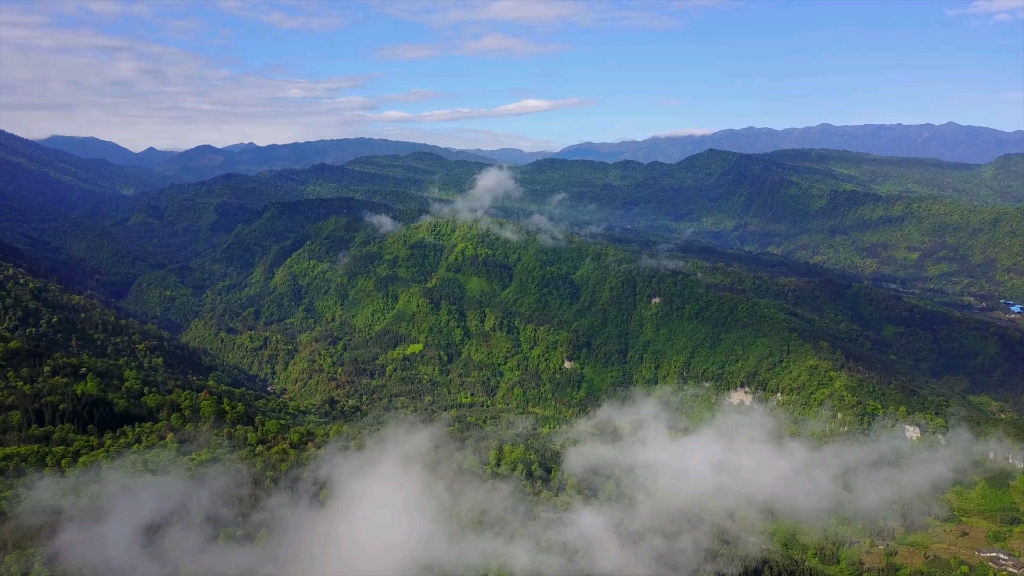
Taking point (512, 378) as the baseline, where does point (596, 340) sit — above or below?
above

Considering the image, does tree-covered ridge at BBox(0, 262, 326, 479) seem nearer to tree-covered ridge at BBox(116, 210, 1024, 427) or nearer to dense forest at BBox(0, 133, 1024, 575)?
dense forest at BBox(0, 133, 1024, 575)

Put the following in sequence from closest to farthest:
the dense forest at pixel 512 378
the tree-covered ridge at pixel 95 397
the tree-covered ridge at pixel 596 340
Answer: the tree-covered ridge at pixel 95 397, the dense forest at pixel 512 378, the tree-covered ridge at pixel 596 340

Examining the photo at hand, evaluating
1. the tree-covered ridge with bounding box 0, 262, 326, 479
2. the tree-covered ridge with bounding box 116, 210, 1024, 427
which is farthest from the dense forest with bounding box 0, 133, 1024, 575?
the tree-covered ridge with bounding box 116, 210, 1024, 427

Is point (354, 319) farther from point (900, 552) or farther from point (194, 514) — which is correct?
point (900, 552)

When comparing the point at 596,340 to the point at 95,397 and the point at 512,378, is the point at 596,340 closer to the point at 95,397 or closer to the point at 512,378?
the point at 512,378

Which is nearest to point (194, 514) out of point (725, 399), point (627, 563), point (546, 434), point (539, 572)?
point (539, 572)

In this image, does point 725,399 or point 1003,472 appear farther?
point 725,399

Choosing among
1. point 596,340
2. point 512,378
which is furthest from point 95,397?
point 596,340

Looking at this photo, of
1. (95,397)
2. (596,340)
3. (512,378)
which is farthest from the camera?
(596,340)

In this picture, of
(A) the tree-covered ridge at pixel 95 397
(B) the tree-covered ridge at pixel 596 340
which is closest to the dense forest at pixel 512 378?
(A) the tree-covered ridge at pixel 95 397

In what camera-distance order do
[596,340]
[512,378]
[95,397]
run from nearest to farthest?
[95,397], [512,378], [596,340]

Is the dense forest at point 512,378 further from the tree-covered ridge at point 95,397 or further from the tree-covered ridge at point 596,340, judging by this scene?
the tree-covered ridge at point 596,340
